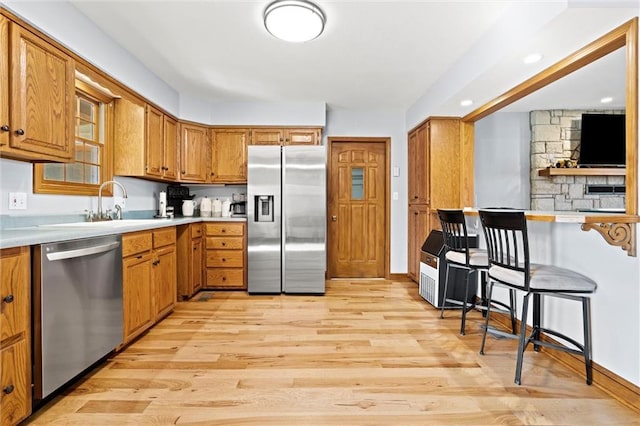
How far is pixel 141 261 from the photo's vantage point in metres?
2.56

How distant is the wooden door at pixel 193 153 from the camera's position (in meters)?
4.06

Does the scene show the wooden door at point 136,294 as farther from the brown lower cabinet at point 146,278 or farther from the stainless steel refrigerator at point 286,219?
the stainless steel refrigerator at point 286,219

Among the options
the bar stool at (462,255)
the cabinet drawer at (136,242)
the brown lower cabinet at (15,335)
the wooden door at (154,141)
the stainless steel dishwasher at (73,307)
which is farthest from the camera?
the wooden door at (154,141)

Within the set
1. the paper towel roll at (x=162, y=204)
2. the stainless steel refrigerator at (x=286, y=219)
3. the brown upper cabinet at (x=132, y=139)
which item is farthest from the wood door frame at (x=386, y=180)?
the brown upper cabinet at (x=132, y=139)

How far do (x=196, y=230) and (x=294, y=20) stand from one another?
101 inches

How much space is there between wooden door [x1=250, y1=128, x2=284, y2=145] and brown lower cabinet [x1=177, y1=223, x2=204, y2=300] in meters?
1.34

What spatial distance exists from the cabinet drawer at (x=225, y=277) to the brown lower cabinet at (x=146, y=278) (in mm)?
846

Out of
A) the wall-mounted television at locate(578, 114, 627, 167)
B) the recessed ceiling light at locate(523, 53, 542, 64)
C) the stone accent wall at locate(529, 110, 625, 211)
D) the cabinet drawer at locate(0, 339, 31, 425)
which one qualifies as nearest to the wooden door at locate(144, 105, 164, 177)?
the cabinet drawer at locate(0, 339, 31, 425)

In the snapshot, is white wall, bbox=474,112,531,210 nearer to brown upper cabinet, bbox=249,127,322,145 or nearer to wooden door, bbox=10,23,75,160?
brown upper cabinet, bbox=249,127,322,145

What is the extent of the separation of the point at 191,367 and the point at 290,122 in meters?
3.10

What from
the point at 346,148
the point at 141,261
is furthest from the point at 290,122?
the point at 141,261

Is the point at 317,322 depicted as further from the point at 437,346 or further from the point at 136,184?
the point at 136,184

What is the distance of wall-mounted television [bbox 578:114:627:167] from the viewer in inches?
171

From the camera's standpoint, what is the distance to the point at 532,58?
235 centimetres
